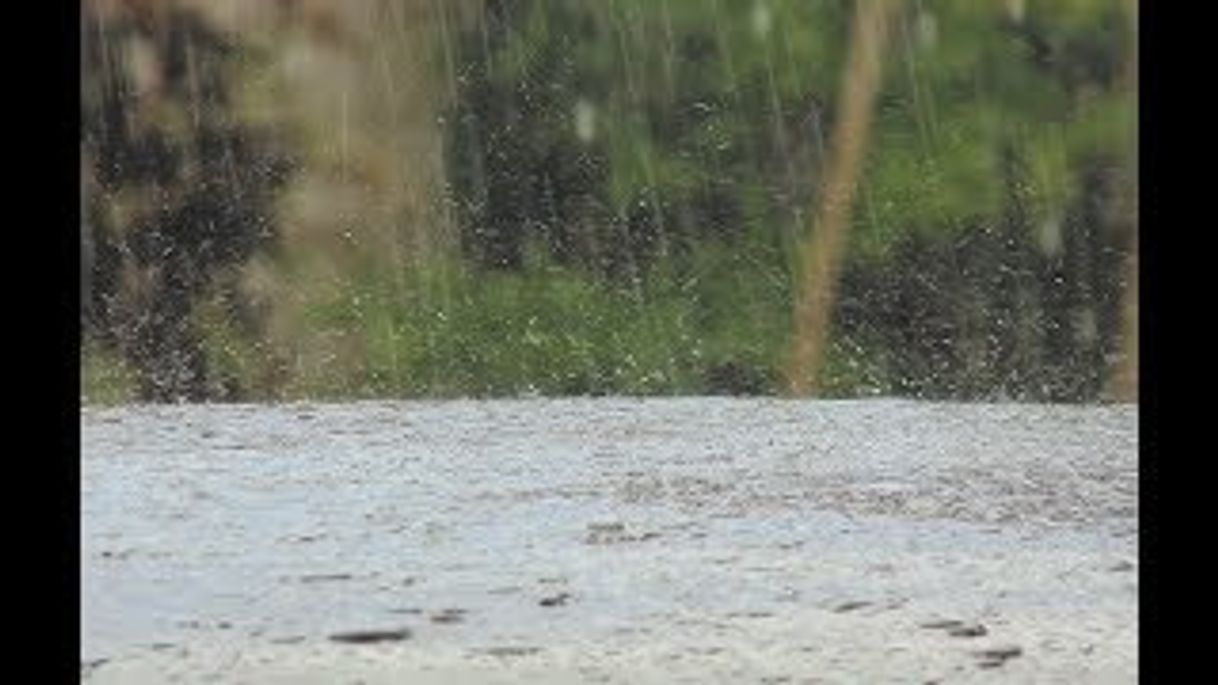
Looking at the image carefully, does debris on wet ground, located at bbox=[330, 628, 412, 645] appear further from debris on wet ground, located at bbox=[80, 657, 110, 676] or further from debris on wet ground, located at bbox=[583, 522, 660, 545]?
debris on wet ground, located at bbox=[583, 522, 660, 545]

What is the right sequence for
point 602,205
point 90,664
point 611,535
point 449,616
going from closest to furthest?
point 90,664 < point 449,616 < point 611,535 < point 602,205

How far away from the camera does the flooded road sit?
6.13 feet

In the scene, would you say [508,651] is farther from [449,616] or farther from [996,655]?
[996,655]

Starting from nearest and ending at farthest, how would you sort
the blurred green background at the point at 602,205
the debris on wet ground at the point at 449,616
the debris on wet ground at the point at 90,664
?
the debris on wet ground at the point at 90,664 < the debris on wet ground at the point at 449,616 < the blurred green background at the point at 602,205

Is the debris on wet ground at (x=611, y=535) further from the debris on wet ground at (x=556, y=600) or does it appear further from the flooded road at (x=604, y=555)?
the debris on wet ground at (x=556, y=600)

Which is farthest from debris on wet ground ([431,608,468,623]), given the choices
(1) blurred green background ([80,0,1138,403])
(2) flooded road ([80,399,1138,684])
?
(1) blurred green background ([80,0,1138,403])

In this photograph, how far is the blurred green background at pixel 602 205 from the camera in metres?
7.08

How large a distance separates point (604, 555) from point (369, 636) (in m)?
0.41

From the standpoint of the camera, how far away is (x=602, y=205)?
23.6 ft

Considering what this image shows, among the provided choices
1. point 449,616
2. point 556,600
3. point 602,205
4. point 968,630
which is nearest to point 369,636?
point 449,616

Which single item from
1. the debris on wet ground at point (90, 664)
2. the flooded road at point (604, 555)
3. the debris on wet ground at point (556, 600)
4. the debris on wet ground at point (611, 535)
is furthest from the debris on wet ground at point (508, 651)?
the debris on wet ground at point (611, 535)

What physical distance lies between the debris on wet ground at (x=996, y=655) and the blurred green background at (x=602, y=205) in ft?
17.0
